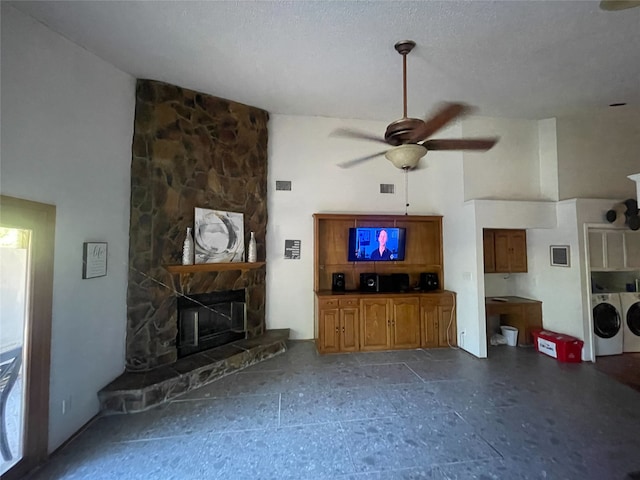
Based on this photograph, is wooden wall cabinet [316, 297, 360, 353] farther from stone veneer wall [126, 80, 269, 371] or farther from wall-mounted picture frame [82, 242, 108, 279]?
wall-mounted picture frame [82, 242, 108, 279]

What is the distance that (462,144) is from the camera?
271 cm

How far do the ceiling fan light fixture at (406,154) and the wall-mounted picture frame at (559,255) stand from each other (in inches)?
134

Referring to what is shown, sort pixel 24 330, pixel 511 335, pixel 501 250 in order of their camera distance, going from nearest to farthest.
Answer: pixel 24 330, pixel 511 335, pixel 501 250

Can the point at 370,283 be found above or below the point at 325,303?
above

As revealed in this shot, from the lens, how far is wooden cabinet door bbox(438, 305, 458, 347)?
4.50m

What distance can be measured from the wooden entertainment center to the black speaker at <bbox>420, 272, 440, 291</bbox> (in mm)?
134

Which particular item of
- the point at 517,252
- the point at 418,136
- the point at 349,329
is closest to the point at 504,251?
the point at 517,252

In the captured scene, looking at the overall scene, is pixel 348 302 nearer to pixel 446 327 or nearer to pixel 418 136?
pixel 446 327

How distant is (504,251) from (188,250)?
16.4 feet

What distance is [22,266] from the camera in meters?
2.08

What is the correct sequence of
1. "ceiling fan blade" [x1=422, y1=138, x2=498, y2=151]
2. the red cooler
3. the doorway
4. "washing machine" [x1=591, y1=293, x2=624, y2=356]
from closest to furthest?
the doorway, "ceiling fan blade" [x1=422, y1=138, x2=498, y2=151], the red cooler, "washing machine" [x1=591, y1=293, x2=624, y2=356]

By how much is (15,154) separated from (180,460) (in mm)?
2551

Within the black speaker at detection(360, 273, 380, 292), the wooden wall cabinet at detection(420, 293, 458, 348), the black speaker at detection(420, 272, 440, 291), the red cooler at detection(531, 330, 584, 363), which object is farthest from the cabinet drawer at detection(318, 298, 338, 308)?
the red cooler at detection(531, 330, 584, 363)

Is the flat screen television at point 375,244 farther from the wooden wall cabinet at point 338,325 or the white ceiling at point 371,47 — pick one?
the white ceiling at point 371,47
